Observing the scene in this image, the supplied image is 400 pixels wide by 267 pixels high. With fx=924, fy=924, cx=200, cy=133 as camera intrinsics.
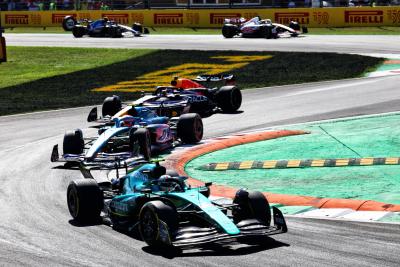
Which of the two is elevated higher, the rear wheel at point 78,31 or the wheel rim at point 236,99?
the rear wheel at point 78,31

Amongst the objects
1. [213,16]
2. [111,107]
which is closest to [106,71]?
[111,107]

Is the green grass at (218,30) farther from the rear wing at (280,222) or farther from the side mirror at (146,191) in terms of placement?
the rear wing at (280,222)

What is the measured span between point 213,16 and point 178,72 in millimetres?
25327

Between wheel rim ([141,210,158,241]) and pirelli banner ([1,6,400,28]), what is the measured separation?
149 feet

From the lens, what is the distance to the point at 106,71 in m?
40.7

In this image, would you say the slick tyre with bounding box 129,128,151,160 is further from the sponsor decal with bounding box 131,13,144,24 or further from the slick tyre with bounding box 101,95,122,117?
the sponsor decal with bounding box 131,13,144,24

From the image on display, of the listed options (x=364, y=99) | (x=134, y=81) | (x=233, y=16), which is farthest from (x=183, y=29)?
(x=364, y=99)

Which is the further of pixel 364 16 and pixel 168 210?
pixel 364 16

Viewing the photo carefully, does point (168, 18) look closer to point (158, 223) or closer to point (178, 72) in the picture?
point (178, 72)

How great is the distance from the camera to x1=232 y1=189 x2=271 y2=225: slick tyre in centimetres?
1346

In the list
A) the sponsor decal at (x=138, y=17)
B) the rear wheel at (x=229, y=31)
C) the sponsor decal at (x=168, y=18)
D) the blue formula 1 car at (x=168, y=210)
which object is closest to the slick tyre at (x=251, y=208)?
the blue formula 1 car at (x=168, y=210)

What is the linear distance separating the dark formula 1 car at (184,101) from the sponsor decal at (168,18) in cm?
3596

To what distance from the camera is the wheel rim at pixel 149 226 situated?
42.2 ft

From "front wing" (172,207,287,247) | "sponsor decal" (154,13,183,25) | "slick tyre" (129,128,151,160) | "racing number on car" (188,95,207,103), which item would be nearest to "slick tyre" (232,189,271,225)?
"front wing" (172,207,287,247)
